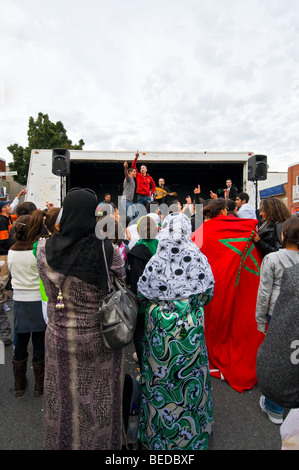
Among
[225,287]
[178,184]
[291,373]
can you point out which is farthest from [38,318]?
[178,184]

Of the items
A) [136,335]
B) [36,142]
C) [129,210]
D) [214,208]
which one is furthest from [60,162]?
[36,142]

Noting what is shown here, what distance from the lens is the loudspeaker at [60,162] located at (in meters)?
8.05

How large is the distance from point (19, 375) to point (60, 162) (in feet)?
20.5

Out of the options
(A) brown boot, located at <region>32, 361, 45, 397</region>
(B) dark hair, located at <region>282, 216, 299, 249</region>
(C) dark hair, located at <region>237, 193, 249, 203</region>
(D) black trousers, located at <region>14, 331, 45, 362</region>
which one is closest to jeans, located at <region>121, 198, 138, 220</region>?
(C) dark hair, located at <region>237, 193, 249, 203</region>

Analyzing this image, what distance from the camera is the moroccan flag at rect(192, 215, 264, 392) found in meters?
3.24

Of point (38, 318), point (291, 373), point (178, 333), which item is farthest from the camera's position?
point (38, 318)

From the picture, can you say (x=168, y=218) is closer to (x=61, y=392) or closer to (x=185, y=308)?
(x=185, y=308)

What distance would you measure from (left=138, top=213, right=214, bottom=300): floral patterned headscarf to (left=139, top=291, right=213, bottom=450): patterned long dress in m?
0.08

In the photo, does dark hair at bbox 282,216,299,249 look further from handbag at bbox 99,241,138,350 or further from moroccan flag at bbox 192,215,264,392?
handbag at bbox 99,241,138,350

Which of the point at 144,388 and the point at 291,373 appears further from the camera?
the point at 144,388

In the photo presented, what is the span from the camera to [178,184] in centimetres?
1352

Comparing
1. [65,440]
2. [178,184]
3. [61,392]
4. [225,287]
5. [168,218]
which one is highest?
[178,184]

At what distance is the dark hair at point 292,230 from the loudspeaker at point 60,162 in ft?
22.6

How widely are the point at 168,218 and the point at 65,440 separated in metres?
1.68
